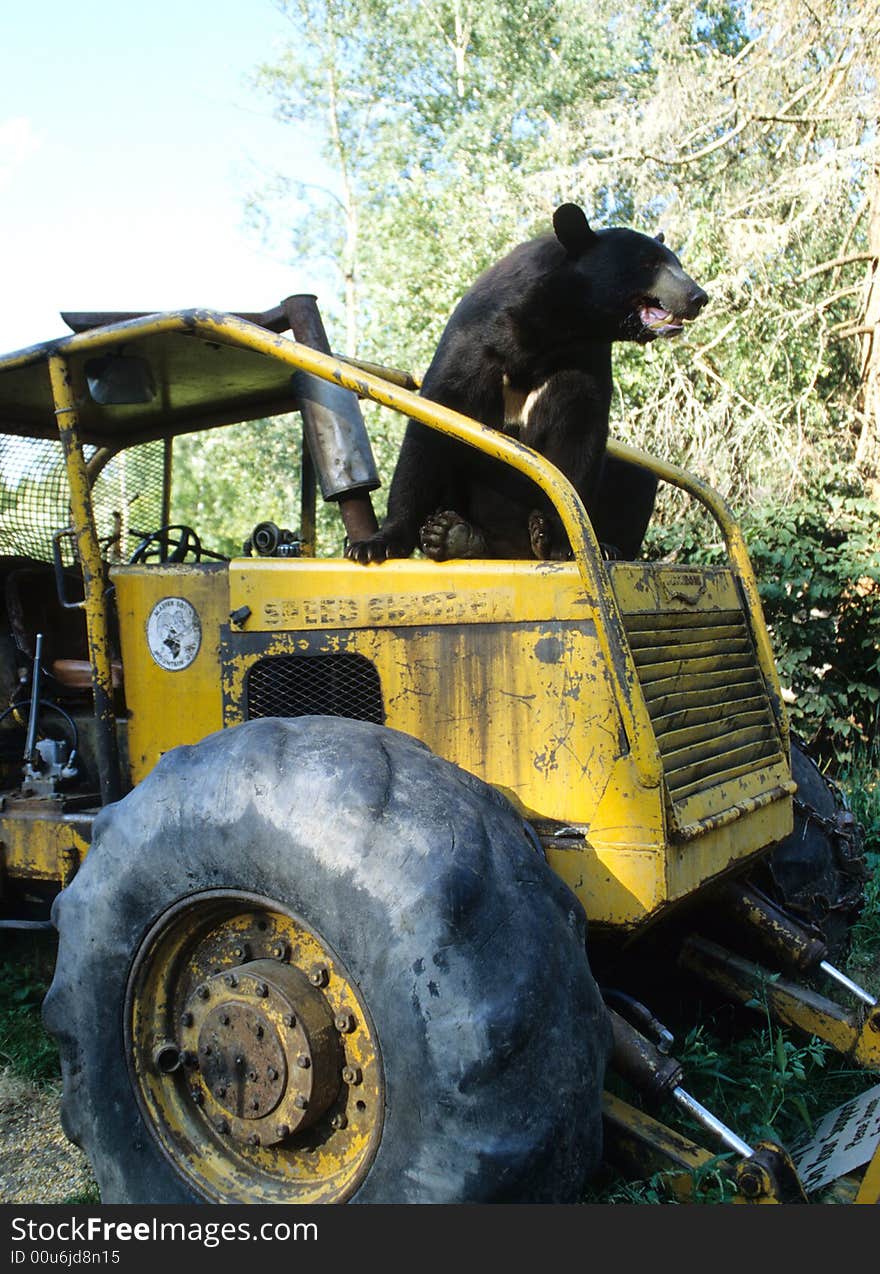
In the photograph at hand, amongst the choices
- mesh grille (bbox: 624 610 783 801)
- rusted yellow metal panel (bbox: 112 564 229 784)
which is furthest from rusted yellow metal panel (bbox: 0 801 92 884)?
mesh grille (bbox: 624 610 783 801)

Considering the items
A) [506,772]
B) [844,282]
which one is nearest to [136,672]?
[506,772]

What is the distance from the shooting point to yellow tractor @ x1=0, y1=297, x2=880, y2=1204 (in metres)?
2.23

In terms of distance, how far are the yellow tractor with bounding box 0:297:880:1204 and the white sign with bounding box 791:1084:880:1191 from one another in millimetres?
64

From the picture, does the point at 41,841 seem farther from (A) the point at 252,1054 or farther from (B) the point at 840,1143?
(B) the point at 840,1143

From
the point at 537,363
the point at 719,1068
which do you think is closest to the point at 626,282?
the point at 537,363

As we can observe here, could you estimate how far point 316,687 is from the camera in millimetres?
3158

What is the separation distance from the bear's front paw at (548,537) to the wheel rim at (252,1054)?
132 centimetres

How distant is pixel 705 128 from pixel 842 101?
4.13 feet

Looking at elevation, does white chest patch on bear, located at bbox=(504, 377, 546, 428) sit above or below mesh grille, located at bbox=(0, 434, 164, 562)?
above

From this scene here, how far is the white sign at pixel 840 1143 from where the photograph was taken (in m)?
2.66

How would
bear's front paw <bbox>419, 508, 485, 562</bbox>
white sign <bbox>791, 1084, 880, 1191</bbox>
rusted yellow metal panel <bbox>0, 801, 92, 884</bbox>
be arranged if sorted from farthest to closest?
1. rusted yellow metal panel <bbox>0, 801, 92, 884</bbox>
2. bear's front paw <bbox>419, 508, 485, 562</bbox>
3. white sign <bbox>791, 1084, 880, 1191</bbox>

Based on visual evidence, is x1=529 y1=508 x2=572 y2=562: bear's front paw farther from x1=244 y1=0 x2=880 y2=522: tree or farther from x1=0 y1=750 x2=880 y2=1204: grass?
x1=244 y1=0 x2=880 y2=522: tree

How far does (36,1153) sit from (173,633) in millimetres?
1501

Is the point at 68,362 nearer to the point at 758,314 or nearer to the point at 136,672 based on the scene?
the point at 136,672
